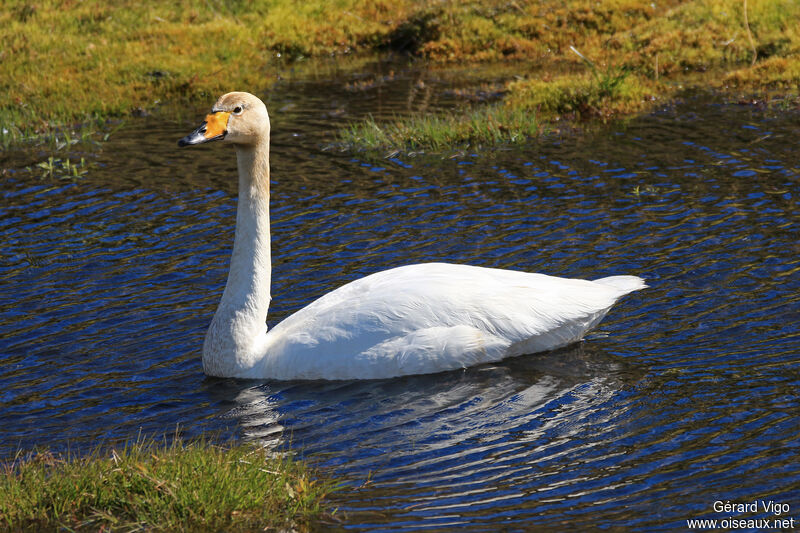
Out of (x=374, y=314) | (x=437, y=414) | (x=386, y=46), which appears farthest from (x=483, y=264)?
(x=386, y=46)

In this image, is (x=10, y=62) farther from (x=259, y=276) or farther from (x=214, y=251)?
(x=259, y=276)

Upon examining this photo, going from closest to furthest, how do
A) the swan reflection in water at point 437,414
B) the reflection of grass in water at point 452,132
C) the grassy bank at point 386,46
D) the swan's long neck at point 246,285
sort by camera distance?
the swan reflection in water at point 437,414 < the swan's long neck at point 246,285 < the reflection of grass in water at point 452,132 < the grassy bank at point 386,46

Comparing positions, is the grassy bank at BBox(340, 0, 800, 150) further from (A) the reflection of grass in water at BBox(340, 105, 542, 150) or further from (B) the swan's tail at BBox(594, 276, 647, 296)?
(B) the swan's tail at BBox(594, 276, 647, 296)

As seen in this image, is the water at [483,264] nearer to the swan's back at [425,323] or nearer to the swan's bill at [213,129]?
the swan's back at [425,323]

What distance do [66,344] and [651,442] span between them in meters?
5.12

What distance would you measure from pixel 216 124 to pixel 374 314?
197 cm

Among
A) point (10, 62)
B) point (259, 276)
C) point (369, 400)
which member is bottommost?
point (369, 400)

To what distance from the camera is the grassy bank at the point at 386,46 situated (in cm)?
1709

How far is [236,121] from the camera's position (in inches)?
325

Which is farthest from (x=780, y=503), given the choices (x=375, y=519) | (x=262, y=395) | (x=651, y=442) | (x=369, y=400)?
(x=262, y=395)

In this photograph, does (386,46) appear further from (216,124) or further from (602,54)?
(216,124)

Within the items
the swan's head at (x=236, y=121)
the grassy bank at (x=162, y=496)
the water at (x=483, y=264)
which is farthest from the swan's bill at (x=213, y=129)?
the grassy bank at (x=162, y=496)

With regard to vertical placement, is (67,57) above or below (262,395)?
above

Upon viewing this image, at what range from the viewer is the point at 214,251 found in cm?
1124
